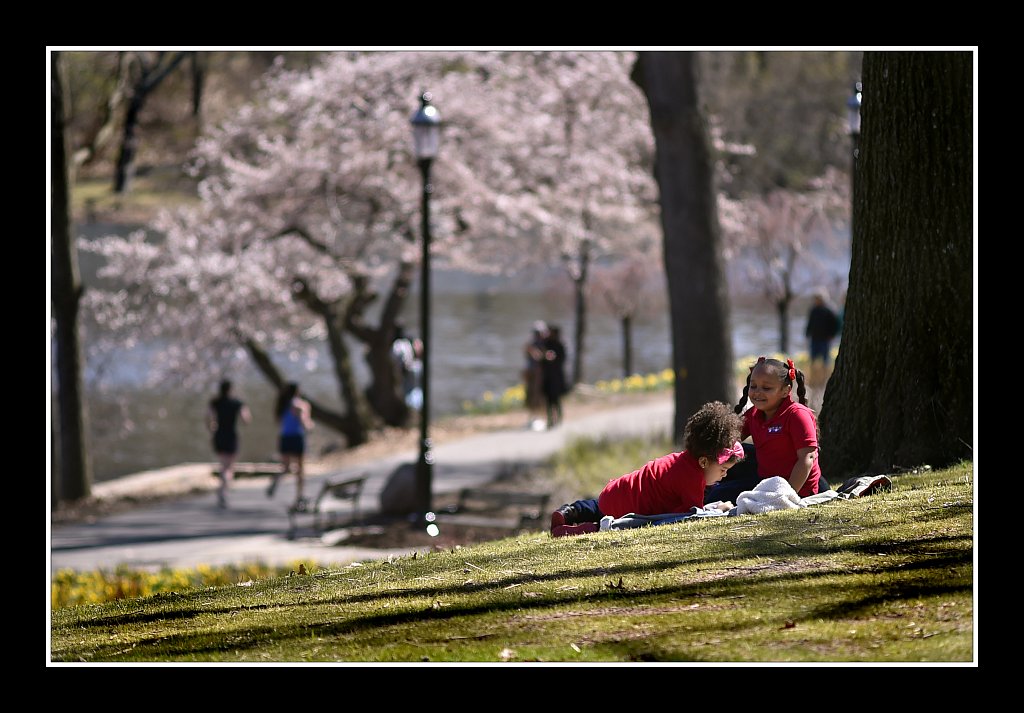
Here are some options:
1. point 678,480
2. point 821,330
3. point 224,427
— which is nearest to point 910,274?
point 678,480

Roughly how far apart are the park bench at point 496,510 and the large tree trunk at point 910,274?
5258 mm

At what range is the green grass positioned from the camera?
5.74m

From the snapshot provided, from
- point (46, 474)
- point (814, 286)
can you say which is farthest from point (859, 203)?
point (814, 286)

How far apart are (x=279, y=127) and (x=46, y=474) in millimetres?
18416

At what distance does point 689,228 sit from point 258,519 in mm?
6465

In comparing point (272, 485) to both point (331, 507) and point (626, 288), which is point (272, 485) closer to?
point (331, 507)

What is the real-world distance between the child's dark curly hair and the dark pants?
56 centimetres

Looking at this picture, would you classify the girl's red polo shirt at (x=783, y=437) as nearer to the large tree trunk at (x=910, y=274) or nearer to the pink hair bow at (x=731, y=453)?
the pink hair bow at (x=731, y=453)

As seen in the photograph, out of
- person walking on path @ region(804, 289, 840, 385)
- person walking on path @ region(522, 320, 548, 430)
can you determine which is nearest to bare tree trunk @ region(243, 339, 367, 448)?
person walking on path @ region(522, 320, 548, 430)

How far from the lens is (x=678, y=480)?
6984 mm

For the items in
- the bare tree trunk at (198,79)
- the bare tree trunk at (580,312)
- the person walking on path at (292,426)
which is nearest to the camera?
the person walking on path at (292,426)

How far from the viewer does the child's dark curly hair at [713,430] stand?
21.9 feet

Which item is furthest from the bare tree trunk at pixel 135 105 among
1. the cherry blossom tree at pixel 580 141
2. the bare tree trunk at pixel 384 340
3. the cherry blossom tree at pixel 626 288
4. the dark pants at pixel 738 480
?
the dark pants at pixel 738 480

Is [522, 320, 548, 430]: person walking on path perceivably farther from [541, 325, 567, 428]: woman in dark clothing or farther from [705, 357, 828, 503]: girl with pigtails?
[705, 357, 828, 503]: girl with pigtails
